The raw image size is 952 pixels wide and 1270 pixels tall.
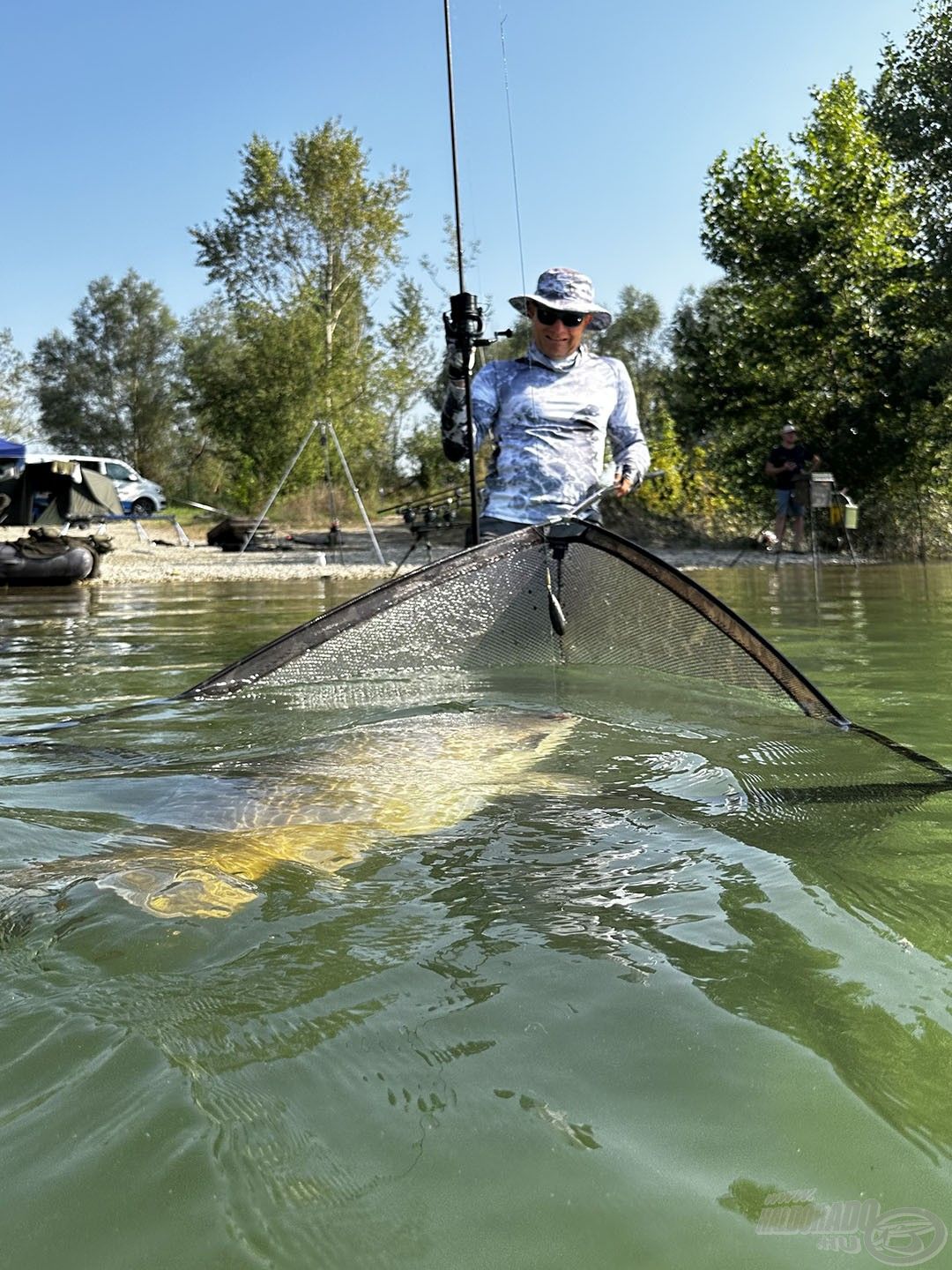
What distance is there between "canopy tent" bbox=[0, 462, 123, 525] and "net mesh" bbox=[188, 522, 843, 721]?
18207mm

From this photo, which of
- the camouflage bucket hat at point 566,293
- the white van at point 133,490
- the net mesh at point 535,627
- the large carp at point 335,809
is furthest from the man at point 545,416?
the white van at point 133,490

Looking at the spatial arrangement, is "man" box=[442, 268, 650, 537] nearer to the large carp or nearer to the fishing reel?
the fishing reel

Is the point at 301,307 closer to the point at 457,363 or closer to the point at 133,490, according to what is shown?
the point at 133,490

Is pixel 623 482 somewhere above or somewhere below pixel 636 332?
below

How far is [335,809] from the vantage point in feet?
9.83

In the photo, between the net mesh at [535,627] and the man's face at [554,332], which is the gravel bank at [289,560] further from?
the net mesh at [535,627]

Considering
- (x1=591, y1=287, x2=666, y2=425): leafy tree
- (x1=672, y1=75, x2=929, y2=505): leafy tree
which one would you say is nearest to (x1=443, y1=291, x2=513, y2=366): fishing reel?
(x1=672, y1=75, x2=929, y2=505): leafy tree

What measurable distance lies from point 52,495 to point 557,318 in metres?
18.6

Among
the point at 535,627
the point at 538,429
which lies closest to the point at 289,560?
the point at 538,429

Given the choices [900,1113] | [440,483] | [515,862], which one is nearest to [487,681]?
[515,862]

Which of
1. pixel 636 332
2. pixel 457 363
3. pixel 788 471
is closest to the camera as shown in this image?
pixel 457 363

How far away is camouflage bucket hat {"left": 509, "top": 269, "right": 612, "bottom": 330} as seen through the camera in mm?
5109

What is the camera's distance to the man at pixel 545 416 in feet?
17.2

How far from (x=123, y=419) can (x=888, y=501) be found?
39837 millimetres
